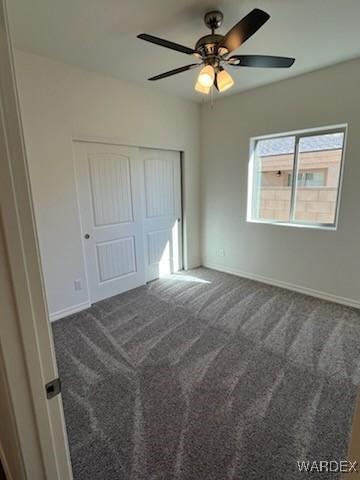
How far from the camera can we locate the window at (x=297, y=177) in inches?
120

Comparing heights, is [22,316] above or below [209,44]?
below

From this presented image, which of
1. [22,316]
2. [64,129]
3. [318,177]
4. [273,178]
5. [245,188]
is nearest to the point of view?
[22,316]

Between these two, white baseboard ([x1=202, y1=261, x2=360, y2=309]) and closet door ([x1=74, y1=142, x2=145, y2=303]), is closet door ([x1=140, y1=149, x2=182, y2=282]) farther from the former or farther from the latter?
white baseboard ([x1=202, y1=261, x2=360, y2=309])

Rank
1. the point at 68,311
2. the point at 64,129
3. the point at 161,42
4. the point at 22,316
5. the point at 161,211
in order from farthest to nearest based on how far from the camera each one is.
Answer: the point at 161,211, the point at 68,311, the point at 64,129, the point at 161,42, the point at 22,316

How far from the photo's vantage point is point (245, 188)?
3.79m

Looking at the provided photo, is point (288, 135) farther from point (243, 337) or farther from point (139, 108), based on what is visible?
point (243, 337)

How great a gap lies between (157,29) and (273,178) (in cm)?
235

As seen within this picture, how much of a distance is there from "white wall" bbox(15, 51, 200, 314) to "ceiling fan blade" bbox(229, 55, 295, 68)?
1696 millimetres

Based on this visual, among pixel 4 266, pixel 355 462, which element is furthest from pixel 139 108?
pixel 355 462

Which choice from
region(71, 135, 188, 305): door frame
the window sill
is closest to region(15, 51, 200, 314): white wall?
region(71, 135, 188, 305): door frame

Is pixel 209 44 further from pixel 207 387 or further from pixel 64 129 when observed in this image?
pixel 207 387

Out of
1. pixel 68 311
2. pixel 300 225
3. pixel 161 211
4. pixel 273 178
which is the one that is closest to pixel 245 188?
pixel 273 178

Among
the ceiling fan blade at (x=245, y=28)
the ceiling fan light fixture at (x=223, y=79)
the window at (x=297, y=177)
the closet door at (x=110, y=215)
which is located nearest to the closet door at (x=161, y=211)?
the closet door at (x=110, y=215)

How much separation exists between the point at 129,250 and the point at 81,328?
4.09ft
